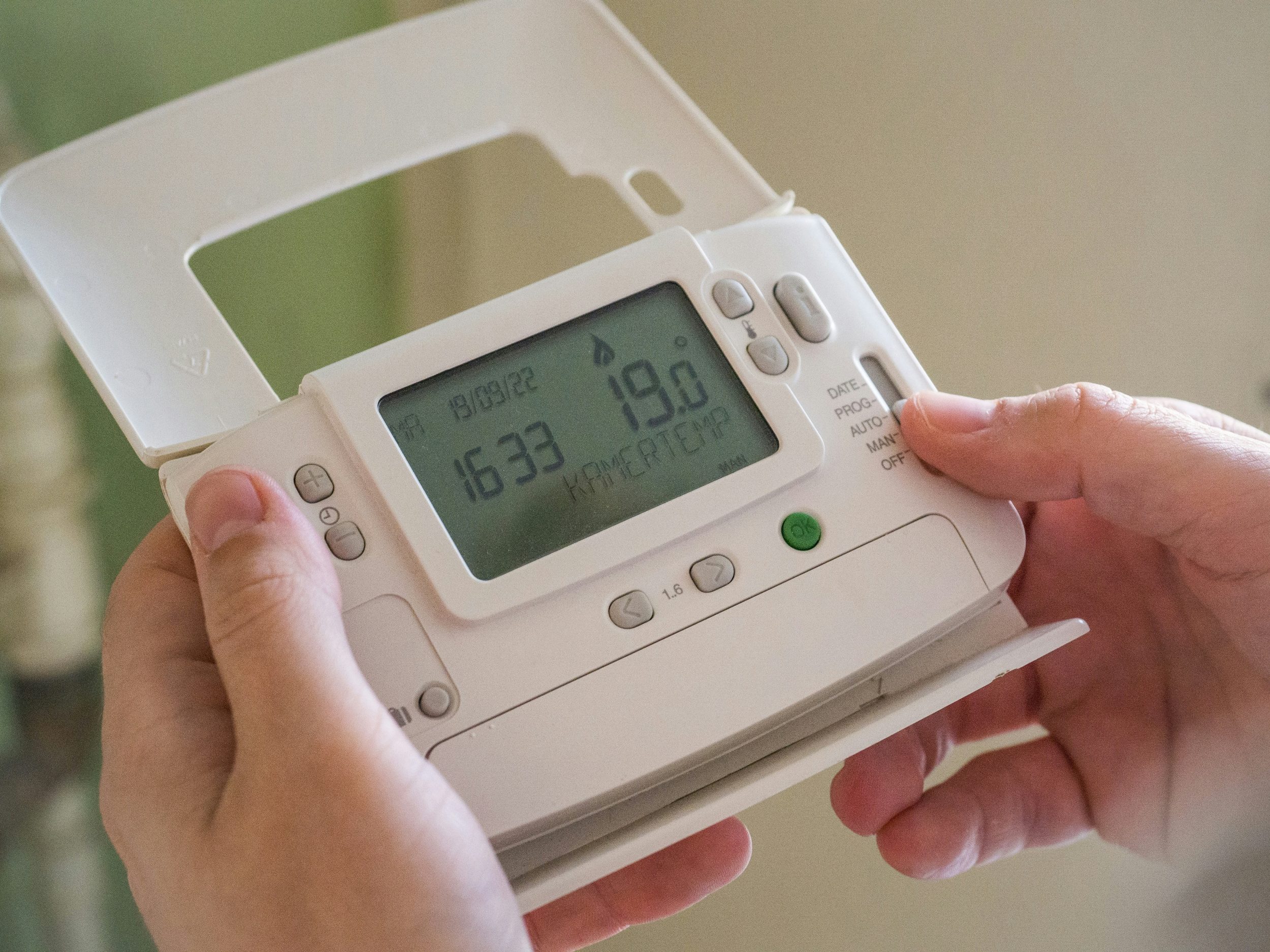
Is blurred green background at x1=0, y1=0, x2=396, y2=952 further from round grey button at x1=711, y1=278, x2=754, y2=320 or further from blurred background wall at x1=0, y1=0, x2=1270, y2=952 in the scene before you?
round grey button at x1=711, y1=278, x2=754, y2=320

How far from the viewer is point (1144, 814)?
2.78 ft

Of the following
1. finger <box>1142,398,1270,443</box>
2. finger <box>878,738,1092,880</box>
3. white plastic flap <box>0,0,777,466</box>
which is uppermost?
white plastic flap <box>0,0,777,466</box>

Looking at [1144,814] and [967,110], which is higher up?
[967,110]

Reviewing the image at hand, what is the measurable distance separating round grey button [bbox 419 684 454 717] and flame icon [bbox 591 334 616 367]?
21 cm

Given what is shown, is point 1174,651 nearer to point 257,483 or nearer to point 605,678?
point 605,678

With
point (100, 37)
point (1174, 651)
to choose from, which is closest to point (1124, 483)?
point (1174, 651)

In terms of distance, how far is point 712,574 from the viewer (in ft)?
2.06

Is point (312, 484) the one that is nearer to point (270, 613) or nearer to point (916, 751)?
point (270, 613)

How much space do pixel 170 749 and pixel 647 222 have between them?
472 millimetres

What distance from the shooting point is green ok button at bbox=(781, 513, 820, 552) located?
64cm

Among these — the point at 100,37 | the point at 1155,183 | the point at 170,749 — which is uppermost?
the point at 100,37

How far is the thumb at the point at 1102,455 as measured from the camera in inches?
25.8

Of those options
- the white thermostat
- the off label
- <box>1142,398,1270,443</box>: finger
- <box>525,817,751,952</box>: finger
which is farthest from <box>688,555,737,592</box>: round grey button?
<box>1142,398,1270,443</box>: finger

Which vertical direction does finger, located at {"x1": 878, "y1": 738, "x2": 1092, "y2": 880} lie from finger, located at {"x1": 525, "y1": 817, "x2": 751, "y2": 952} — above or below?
below
